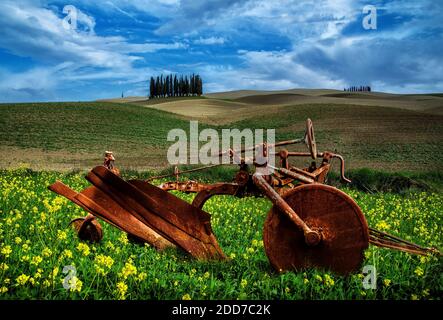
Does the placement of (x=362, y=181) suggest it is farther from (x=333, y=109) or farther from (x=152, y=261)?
(x=333, y=109)

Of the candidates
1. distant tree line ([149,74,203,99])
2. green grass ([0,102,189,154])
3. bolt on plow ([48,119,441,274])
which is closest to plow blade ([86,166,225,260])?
bolt on plow ([48,119,441,274])

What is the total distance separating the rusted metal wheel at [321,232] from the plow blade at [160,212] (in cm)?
109

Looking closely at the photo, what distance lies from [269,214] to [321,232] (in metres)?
0.63

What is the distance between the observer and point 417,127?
46562 mm

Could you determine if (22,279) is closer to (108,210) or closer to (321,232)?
(108,210)

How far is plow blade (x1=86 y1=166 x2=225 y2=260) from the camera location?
19.1ft

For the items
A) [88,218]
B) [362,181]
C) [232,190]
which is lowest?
[362,181]

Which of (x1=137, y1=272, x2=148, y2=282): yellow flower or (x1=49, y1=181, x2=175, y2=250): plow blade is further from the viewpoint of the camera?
(x1=49, y1=181, x2=175, y2=250): plow blade

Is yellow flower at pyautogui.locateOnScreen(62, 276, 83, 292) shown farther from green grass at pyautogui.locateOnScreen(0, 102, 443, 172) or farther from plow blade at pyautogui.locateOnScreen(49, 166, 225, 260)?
green grass at pyautogui.locateOnScreen(0, 102, 443, 172)

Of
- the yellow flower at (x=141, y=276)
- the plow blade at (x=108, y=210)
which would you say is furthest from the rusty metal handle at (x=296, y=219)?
the plow blade at (x=108, y=210)

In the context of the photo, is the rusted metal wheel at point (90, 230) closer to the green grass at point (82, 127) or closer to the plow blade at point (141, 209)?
the plow blade at point (141, 209)

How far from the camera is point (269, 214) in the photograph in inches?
198

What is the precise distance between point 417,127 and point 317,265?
4661cm
